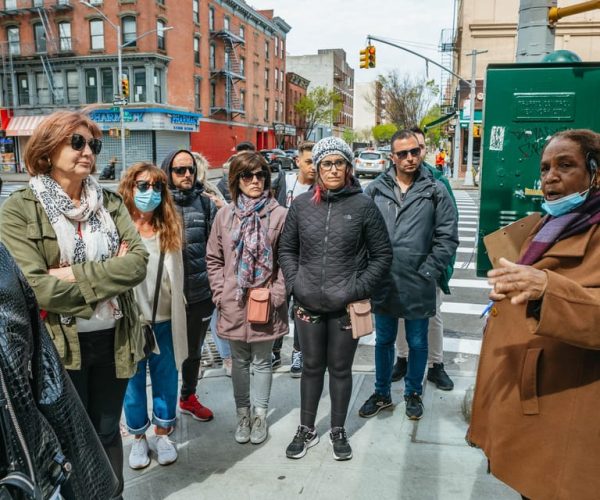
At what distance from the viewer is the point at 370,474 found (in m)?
3.51

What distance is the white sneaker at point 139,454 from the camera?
143 inches

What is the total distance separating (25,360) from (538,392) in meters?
1.84

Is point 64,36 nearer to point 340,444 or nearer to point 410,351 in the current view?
point 410,351

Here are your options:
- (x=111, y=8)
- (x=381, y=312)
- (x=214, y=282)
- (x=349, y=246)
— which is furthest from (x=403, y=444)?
(x=111, y=8)

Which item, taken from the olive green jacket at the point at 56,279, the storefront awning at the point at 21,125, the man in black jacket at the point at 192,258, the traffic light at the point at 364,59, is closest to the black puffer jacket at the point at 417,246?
the man in black jacket at the point at 192,258

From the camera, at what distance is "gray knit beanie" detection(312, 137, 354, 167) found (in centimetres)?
377

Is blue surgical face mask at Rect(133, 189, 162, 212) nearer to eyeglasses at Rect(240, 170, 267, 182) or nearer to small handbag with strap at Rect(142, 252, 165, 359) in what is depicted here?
small handbag with strap at Rect(142, 252, 165, 359)

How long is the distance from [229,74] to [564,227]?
48.5 meters

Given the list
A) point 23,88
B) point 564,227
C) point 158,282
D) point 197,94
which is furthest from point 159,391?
point 197,94

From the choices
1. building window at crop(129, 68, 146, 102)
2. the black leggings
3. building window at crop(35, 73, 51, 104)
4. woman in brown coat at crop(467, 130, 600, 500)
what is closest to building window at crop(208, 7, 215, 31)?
building window at crop(129, 68, 146, 102)

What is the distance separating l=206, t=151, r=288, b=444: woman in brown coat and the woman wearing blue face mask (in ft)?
1.14

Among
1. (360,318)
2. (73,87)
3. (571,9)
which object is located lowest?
(360,318)

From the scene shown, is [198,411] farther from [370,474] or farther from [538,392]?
[538,392]

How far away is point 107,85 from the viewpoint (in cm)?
3794
